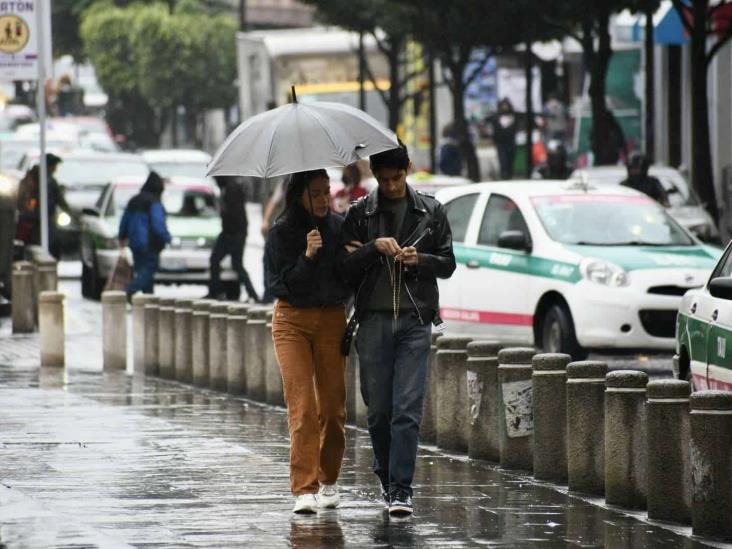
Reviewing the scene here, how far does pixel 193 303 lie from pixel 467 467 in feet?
18.5

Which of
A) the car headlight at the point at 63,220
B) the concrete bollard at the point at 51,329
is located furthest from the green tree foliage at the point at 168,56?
the concrete bollard at the point at 51,329

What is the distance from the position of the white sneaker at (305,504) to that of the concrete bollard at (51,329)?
8.68 m

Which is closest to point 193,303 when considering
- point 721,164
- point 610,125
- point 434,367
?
point 434,367

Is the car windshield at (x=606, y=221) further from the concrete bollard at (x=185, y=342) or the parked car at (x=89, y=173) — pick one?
the parked car at (x=89, y=173)

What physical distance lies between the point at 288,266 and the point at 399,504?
1.23m

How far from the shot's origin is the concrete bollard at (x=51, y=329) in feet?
58.5

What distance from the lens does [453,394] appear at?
12.2m

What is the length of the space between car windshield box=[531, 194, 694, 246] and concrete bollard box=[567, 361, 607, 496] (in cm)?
634

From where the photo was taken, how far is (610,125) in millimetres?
34344

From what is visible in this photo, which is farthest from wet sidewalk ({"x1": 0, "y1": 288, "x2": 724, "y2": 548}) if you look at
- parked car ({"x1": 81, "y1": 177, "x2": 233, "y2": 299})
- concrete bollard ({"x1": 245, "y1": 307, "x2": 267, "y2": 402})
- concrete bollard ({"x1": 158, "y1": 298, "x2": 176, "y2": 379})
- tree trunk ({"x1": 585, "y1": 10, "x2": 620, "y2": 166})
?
tree trunk ({"x1": 585, "y1": 10, "x2": 620, "y2": 166})

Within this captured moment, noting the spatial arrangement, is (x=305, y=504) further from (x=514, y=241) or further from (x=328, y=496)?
(x=514, y=241)

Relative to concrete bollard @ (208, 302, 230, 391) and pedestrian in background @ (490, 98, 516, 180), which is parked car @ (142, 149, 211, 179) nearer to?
pedestrian in background @ (490, 98, 516, 180)

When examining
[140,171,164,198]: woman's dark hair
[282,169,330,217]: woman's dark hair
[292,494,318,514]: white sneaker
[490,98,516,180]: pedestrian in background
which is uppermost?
[490,98,516,180]: pedestrian in background

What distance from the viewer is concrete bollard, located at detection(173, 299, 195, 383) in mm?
16719
